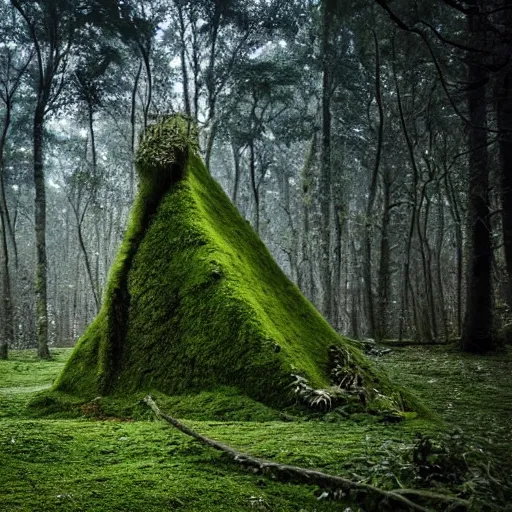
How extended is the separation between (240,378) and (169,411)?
70 centimetres

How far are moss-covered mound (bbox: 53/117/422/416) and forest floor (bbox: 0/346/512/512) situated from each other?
60 cm

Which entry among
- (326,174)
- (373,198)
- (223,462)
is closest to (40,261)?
(326,174)

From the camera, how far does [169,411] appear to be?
14.0 ft

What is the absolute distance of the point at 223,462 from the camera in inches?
110

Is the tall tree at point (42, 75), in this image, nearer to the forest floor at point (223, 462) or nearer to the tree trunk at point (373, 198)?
the tree trunk at point (373, 198)

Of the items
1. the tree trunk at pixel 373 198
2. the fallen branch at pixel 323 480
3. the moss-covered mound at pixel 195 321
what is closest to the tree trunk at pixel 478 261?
the tree trunk at pixel 373 198

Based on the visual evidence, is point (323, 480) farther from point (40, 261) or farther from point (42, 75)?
point (42, 75)

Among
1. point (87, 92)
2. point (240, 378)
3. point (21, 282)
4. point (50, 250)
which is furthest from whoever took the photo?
point (50, 250)

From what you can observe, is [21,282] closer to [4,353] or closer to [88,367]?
[4,353]

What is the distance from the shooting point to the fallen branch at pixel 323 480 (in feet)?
6.94

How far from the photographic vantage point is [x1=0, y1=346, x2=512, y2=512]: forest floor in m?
2.21

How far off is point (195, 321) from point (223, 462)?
2274mm

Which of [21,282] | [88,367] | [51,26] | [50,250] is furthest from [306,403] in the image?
[50,250]

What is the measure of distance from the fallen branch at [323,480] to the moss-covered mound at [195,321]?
1.43 meters
